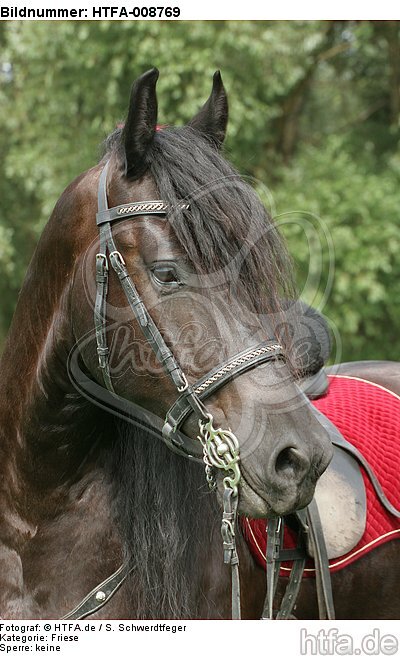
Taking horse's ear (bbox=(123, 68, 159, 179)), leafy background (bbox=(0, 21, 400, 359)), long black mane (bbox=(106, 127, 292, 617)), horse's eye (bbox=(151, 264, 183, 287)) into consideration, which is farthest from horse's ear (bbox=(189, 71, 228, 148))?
leafy background (bbox=(0, 21, 400, 359))

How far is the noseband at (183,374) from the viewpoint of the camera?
222cm

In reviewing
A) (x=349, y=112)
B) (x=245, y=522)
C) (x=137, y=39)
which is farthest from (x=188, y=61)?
(x=245, y=522)

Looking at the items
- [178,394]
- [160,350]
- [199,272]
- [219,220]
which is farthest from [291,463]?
[219,220]

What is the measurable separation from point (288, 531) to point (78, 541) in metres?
0.80

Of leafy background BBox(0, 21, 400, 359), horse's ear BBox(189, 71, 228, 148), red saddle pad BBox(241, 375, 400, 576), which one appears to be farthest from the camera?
leafy background BBox(0, 21, 400, 359)

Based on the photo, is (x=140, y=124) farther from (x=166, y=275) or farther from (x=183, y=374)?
(x=183, y=374)

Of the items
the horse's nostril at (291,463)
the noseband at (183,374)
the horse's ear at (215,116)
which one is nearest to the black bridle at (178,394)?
the noseband at (183,374)

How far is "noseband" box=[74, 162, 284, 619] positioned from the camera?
7.29 feet

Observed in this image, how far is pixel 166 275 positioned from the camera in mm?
2303

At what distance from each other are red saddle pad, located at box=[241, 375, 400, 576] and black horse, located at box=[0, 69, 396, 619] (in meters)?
0.13

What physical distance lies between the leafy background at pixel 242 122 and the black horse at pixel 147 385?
5.58 m

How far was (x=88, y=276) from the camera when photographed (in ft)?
8.05

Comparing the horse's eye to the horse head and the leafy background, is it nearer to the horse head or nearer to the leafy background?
the horse head

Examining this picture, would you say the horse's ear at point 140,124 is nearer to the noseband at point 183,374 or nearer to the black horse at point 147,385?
the black horse at point 147,385
